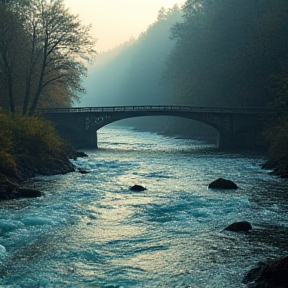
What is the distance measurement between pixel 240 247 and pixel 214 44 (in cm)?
6830

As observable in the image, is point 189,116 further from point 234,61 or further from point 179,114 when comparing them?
point 234,61

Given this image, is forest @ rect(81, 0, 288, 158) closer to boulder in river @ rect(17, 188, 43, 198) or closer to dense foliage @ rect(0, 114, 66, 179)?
dense foliage @ rect(0, 114, 66, 179)

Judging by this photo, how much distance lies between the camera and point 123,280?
534 inches

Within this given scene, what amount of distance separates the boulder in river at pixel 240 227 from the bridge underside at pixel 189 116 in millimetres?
43368

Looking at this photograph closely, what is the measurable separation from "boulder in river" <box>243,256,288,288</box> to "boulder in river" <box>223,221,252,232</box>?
190 inches

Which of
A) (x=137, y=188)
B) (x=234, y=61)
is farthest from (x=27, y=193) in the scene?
(x=234, y=61)

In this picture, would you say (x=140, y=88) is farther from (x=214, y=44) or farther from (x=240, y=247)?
(x=240, y=247)

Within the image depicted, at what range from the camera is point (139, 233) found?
18391mm

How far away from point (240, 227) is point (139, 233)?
4321 millimetres

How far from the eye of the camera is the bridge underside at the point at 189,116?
6125 centimetres

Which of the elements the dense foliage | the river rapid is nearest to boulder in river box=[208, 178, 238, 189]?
the river rapid

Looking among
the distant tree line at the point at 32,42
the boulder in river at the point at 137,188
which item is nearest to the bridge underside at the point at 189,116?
the distant tree line at the point at 32,42

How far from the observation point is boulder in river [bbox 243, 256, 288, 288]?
12133mm

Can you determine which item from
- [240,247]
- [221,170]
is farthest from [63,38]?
[240,247]
